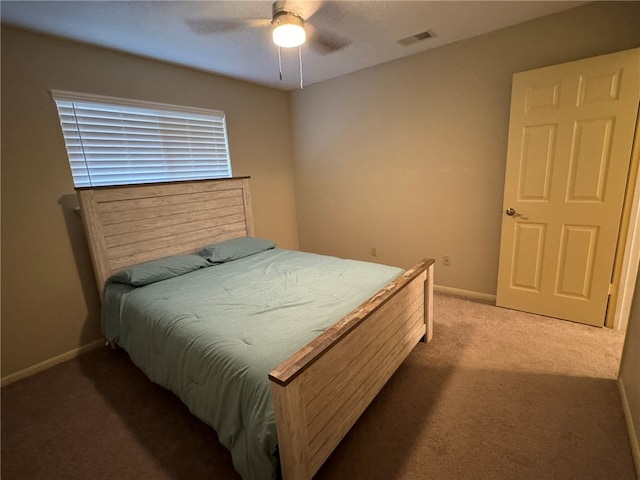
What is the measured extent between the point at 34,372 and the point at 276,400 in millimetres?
A: 2392

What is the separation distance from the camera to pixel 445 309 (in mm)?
2926

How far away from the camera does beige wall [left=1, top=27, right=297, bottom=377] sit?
6.91ft

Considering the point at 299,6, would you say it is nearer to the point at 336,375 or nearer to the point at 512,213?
the point at 336,375

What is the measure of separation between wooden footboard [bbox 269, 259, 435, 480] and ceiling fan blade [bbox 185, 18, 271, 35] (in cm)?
206

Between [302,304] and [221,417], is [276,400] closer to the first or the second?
[221,417]

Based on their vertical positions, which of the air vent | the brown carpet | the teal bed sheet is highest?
the air vent

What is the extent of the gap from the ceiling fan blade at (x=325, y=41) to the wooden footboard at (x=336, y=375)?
1.96m

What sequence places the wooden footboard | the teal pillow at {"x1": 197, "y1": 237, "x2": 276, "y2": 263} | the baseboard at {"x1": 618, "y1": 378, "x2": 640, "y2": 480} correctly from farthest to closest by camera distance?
the teal pillow at {"x1": 197, "y1": 237, "x2": 276, "y2": 263} → the baseboard at {"x1": 618, "y1": 378, "x2": 640, "y2": 480} → the wooden footboard

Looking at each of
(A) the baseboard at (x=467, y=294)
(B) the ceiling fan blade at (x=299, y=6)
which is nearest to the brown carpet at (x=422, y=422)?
(A) the baseboard at (x=467, y=294)

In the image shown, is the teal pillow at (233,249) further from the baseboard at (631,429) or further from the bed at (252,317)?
the baseboard at (631,429)

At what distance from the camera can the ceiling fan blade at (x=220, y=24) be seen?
210 centimetres

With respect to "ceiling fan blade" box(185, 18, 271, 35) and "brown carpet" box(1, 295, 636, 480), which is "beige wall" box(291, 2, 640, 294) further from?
"ceiling fan blade" box(185, 18, 271, 35)

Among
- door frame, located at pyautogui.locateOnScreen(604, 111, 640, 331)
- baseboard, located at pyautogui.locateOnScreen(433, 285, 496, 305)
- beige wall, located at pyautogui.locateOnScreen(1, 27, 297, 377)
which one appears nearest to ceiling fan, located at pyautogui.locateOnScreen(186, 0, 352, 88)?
beige wall, located at pyautogui.locateOnScreen(1, 27, 297, 377)

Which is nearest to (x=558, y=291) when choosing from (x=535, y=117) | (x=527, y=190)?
(x=527, y=190)
